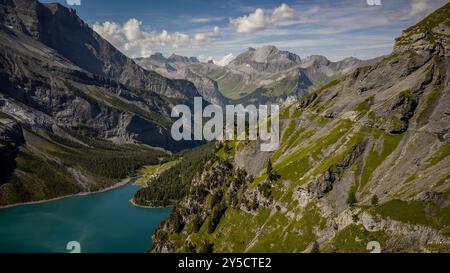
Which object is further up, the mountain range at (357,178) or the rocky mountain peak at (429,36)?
the rocky mountain peak at (429,36)

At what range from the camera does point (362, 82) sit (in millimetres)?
187875

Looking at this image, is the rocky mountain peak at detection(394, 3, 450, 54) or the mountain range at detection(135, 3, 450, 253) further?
the rocky mountain peak at detection(394, 3, 450, 54)

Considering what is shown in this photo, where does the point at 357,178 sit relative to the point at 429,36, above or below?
below

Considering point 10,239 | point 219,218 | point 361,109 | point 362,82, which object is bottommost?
point 10,239

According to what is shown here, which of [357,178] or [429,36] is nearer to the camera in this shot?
[357,178]

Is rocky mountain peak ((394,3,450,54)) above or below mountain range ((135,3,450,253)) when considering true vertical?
above

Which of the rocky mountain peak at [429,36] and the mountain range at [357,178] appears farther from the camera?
the rocky mountain peak at [429,36]

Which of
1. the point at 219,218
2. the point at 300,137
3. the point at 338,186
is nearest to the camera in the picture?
the point at 338,186
